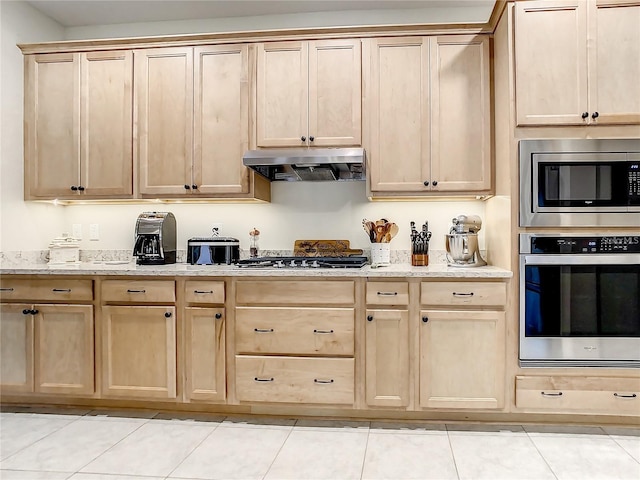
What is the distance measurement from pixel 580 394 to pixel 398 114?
1.94m

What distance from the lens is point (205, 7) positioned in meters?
3.13

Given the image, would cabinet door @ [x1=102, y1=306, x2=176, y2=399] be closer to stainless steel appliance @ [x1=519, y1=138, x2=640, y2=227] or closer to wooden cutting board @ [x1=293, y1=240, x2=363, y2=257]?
wooden cutting board @ [x1=293, y1=240, x2=363, y2=257]

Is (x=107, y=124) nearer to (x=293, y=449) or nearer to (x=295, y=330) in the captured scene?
(x=295, y=330)

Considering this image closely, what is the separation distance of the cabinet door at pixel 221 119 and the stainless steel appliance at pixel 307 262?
50cm

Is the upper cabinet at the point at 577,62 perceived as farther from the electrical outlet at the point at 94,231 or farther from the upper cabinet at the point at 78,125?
the electrical outlet at the point at 94,231

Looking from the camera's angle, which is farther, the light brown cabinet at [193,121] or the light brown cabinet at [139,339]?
the light brown cabinet at [193,121]

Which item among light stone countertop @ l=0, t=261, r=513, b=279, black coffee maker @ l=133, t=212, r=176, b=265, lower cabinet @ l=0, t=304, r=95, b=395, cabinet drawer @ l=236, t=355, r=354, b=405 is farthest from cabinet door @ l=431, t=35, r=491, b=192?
lower cabinet @ l=0, t=304, r=95, b=395

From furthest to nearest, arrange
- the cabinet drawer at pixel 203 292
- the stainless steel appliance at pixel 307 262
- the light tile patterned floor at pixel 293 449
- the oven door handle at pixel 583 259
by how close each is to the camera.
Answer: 1. the stainless steel appliance at pixel 307 262
2. the cabinet drawer at pixel 203 292
3. the oven door handle at pixel 583 259
4. the light tile patterned floor at pixel 293 449

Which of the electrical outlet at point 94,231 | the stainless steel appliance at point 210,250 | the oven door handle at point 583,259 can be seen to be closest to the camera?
the oven door handle at point 583,259

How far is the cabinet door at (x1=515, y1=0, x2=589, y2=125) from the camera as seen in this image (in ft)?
7.81

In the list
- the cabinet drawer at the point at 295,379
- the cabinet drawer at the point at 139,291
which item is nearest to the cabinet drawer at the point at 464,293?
the cabinet drawer at the point at 295,379

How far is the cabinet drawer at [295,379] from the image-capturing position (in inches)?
96.6

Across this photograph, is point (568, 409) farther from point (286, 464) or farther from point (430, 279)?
point (286, 464)

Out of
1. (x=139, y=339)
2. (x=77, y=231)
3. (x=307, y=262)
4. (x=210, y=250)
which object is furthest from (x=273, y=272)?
(x=77, y=231)
